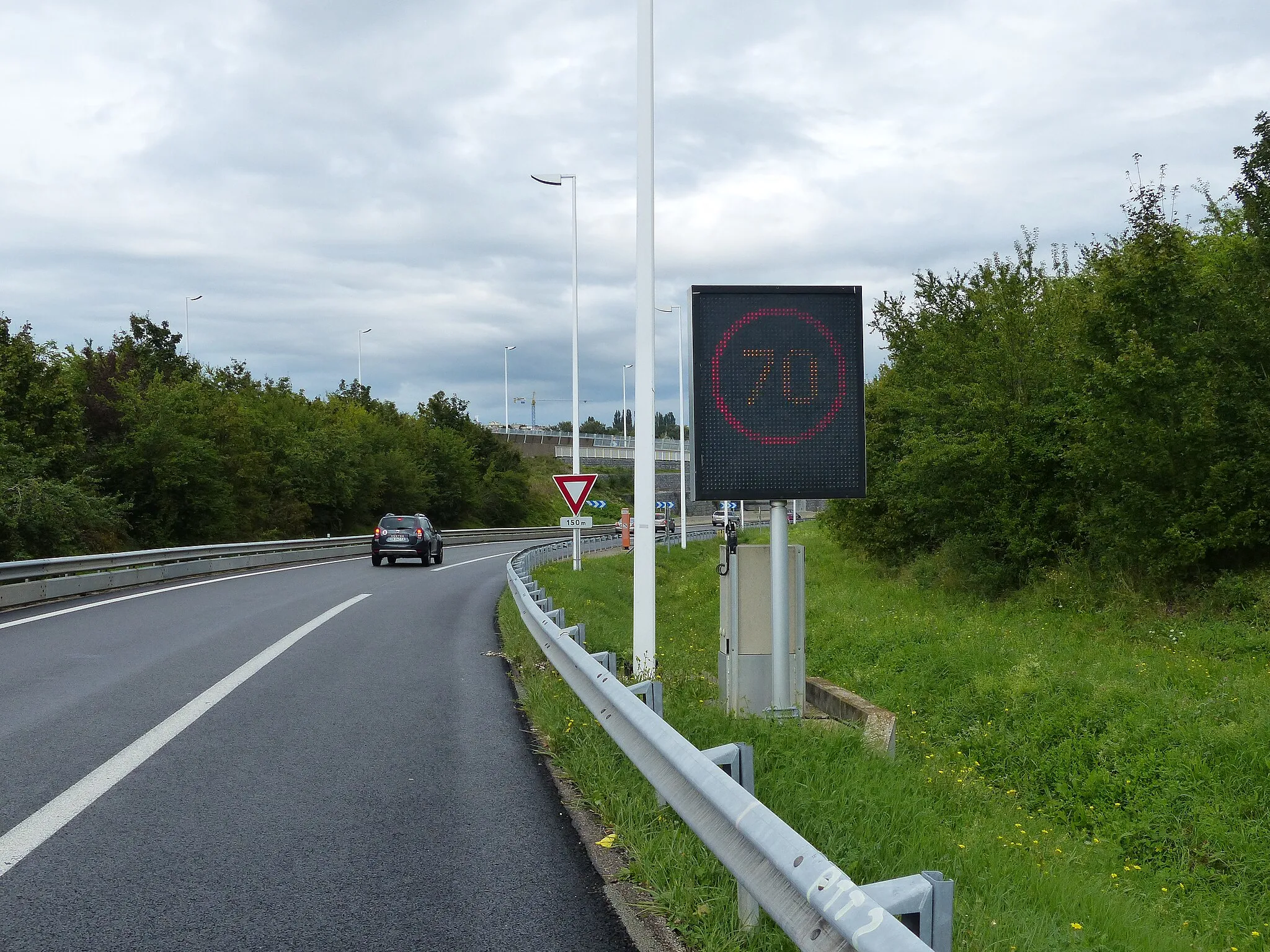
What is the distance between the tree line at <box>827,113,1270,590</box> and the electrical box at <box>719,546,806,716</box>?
28.1 ft

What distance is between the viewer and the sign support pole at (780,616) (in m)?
7.73

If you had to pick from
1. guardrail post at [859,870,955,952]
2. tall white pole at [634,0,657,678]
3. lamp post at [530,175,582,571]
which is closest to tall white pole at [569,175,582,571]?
lamp post at [530,175,582,571]

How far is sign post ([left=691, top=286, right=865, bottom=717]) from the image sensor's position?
761 centimetres

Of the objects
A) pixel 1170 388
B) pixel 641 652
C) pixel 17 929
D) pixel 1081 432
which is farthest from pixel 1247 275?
pixel 17 929

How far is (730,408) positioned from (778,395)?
34 centimetres

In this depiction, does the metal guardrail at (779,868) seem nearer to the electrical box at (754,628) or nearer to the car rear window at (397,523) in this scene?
the electrical box at (754,628)

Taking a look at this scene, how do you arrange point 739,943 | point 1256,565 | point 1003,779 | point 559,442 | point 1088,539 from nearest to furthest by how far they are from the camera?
point 739,943
point 1003,779
point 1256,565
point 1088,539
point 559,442

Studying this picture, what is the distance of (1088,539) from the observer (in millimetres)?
18531

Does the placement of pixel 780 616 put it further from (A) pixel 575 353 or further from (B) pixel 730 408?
(A) pixel 575 353

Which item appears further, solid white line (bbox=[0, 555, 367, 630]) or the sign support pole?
solid white line (bbox=[0, 555, 367, 630])

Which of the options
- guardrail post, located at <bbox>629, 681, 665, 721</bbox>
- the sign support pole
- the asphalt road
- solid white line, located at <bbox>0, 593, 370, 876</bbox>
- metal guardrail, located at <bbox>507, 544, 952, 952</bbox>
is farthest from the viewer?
the sign support pole

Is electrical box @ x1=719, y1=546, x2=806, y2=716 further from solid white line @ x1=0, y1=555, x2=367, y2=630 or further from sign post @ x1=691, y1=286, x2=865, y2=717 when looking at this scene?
solid white line @ x1=0, y1=555, x2=367, y2=630

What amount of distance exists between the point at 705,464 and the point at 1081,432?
35.7ft

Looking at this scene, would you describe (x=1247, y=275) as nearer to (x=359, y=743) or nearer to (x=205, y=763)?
(x=359, y=743)
